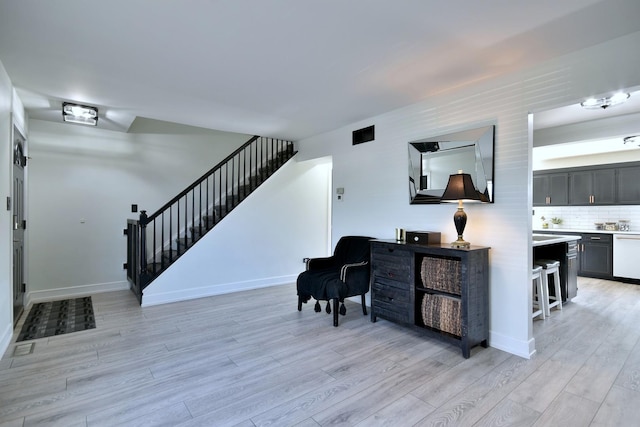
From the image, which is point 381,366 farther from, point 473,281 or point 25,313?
point 25,313

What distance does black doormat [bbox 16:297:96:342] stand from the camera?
3.32 meters

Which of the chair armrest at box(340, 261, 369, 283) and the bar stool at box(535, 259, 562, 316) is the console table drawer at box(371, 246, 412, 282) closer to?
the chair armrest at box(340, 261, 369, 283)

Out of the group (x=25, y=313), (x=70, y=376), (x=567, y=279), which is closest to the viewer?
(x=70, y=376)

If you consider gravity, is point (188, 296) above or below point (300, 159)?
below

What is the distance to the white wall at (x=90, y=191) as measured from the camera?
4.59 metres

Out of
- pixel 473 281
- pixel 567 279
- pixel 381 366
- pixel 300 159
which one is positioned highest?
pixel 300 159

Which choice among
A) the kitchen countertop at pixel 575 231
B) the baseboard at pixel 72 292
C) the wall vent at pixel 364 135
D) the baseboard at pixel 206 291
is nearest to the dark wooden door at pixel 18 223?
the baseboard at pixel 72 292

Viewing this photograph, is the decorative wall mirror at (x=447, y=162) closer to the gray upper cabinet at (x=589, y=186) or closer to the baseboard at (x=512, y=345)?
the baseboard at (x=512, y=345)

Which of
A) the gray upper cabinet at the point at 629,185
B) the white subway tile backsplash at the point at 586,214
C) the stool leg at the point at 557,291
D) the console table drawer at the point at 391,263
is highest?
the gray upper cabinet at the point at 629,185

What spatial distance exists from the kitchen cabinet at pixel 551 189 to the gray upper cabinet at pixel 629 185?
0.85m

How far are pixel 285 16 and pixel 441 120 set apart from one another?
6.98 feet

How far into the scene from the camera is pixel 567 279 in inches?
169

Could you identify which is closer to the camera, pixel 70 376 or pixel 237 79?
pixel 70 376

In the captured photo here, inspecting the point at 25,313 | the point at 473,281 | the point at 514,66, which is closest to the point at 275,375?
the point at 473,281
